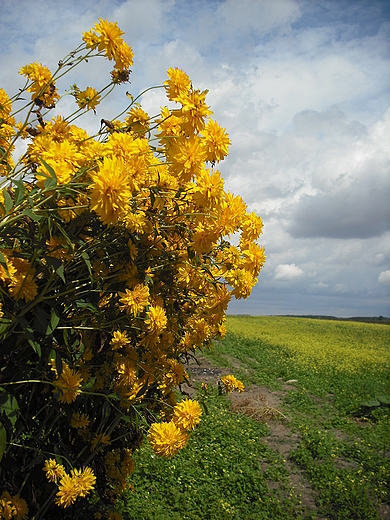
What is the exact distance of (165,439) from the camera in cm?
184

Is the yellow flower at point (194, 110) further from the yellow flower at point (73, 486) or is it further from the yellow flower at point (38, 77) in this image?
the yellow flower at point (73, 486)

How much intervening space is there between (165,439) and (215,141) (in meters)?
1.26

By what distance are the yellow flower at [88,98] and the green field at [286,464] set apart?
96.4 inches

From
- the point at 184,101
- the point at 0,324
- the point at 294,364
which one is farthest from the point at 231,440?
the point at 294,364

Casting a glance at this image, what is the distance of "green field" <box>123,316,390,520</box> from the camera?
14.1 ft

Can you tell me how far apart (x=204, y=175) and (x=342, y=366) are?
1069 centimetres

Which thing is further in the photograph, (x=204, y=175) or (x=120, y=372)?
(x=120, y=372)

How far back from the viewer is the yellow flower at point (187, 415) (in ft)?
6.34

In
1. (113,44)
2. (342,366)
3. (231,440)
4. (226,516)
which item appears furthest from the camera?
(342,366)

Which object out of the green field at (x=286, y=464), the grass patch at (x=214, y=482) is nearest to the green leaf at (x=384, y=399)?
the green field at (x=286, y=464)

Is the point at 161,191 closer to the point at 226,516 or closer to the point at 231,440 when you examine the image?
the point at 226,516

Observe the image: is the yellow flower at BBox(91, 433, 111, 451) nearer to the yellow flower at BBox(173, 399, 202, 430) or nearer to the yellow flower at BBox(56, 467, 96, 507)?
the yellow flower at BBox(56, 467, 96, 507)

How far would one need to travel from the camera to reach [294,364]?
1149 centimetres

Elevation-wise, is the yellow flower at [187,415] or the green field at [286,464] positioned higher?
the yellow flower at [187,415]
